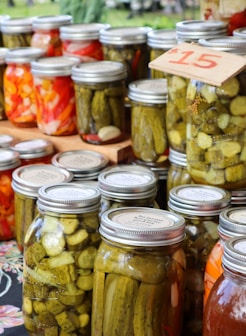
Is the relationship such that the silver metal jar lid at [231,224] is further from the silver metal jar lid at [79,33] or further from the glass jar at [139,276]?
the silver metal jar lid at [79,33]

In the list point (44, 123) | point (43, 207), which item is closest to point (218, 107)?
point (43, 207)

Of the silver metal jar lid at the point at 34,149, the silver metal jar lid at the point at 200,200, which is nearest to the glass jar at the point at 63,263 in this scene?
the silver metal jar lid at the point at 200,200

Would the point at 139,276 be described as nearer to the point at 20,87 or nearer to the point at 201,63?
the point at 201,63

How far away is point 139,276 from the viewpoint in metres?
1.04

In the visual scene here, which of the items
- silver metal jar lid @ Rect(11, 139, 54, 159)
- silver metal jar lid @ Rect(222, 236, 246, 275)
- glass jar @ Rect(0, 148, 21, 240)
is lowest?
glass jar @ Rect(0, 148, 21, 240)

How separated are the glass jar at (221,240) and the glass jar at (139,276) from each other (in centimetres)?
4

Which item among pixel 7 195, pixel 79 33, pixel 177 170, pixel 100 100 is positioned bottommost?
pixel 7 195

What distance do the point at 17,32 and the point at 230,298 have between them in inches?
50.3

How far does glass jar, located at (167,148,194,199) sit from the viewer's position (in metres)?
1.47

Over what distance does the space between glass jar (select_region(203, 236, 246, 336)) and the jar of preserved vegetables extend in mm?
607

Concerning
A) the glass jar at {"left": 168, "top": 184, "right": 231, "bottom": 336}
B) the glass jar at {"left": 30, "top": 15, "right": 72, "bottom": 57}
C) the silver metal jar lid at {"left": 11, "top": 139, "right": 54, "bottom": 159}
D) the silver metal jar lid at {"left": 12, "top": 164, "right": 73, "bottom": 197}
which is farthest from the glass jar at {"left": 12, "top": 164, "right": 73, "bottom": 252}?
the glass jar at {"left": 30, "top": 15, "right": 72, "bottom": 57}

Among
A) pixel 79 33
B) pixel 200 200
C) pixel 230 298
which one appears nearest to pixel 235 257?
pixel 230 298

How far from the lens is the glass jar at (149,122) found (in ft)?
5.07

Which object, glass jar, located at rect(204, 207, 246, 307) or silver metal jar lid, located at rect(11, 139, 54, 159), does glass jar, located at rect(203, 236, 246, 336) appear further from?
silver metal jar lid, located at rect(11, 139, 54, 159)
